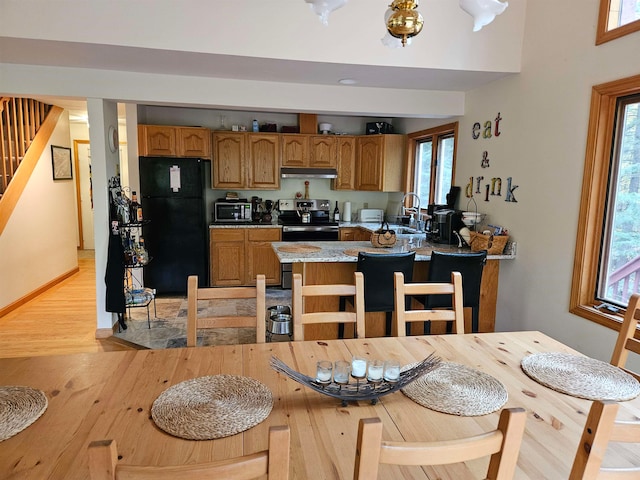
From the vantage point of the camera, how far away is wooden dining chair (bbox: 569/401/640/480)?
2.75 feet

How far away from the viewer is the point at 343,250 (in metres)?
3.48

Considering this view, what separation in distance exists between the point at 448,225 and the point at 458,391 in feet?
8.68

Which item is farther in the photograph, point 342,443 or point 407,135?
point 407,135

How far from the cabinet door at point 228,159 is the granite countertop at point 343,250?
7.05 ft

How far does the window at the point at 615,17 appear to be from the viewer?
2518 mm

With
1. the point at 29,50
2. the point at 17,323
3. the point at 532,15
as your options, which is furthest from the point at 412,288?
the point at 17,323

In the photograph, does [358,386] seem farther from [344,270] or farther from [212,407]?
[344,270]

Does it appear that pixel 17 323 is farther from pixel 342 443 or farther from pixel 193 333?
pixel 342 443

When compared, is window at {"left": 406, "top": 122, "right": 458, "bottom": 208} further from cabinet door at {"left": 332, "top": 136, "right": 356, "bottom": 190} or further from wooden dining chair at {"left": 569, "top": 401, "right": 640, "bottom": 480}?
wooden dining chair at {"left": 569, "top": 401, "right": 640, "bottom": 480}

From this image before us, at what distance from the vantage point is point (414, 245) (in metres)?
3.85

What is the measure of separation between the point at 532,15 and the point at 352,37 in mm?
1432

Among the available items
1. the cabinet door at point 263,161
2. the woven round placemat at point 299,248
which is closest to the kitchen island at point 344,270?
the woven round placemat at point 299,248

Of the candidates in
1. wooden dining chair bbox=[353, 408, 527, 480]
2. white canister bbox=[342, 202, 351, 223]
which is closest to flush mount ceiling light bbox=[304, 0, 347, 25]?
wooden dining chair bbox=[353, 408, 527, 480]

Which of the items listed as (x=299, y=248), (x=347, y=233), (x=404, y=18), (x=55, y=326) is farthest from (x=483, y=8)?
(x=55, y=326)
